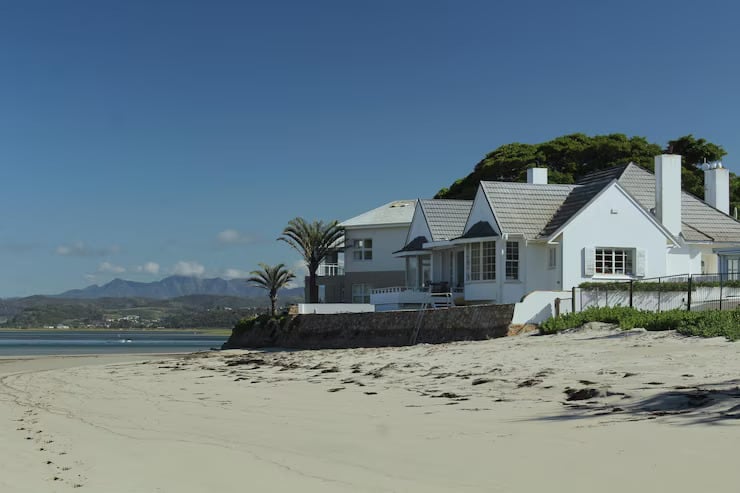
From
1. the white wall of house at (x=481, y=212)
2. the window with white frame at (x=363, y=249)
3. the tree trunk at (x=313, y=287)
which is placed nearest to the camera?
the white wall of house at (x=481, y=212)

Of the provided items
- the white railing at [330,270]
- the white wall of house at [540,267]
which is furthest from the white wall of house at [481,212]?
the white railing at [330,270]

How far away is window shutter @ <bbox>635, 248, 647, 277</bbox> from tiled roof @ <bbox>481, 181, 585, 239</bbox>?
3.11 metres

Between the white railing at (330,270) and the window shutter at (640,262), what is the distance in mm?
30245

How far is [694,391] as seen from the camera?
13367 millimetres

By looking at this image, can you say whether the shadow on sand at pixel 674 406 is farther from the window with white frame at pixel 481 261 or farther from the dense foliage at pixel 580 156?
the dense foliage at pixel 580 156

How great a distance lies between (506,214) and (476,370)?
18.0m

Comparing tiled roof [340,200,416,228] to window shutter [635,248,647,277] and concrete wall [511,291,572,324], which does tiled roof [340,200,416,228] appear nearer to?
window shutter [635,248,647,277]

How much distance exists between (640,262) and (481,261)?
20.3 ft

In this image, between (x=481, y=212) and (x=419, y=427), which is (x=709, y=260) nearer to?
(x=481, y=212)

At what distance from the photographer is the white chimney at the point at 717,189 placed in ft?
148

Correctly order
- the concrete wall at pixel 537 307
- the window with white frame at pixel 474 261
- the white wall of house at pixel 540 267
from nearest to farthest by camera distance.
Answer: the concrete wall at pixel 537 307 < the white wall of house at pixel 540 267 < the window with white frame at pixel 474 261

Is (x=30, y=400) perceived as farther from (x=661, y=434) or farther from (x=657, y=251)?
(x=657, y=251)

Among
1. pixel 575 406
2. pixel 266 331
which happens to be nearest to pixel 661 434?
pixel 575 406

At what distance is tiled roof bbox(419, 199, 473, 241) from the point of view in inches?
1854
